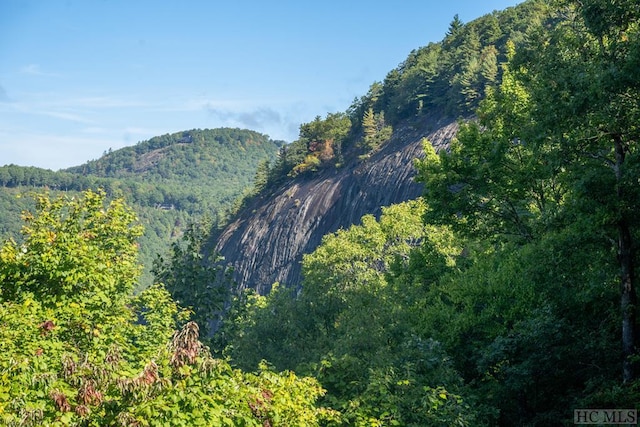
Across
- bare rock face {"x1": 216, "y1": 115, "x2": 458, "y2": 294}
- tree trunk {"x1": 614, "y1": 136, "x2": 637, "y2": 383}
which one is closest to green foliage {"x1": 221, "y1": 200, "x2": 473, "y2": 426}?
tree trunk {"x1": 614, "y1": 136, "x2": 637, "y2": 383}

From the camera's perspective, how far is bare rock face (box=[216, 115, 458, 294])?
74.5m

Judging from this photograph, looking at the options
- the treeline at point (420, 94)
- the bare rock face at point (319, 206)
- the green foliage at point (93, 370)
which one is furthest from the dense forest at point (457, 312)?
the treeline at point (420, 94)

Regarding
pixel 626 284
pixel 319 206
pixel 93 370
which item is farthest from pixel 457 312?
pixel 319 206

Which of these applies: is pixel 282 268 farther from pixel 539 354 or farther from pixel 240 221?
pixel 539 354

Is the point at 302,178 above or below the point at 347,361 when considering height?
above

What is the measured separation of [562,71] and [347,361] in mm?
8171

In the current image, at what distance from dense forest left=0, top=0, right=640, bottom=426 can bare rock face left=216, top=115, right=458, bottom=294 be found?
4497cm

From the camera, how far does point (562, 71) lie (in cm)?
1432

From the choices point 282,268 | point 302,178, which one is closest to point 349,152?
point 302,178

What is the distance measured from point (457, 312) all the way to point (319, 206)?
64506mm

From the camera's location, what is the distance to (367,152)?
86625 mm

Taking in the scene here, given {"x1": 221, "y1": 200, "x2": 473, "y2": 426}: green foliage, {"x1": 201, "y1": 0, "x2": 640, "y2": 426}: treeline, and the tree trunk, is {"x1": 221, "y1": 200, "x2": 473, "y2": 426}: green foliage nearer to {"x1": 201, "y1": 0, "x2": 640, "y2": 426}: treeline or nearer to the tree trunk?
{"x1": 201, "y1": 0, "x2": 640, "y2": 426}: treeline

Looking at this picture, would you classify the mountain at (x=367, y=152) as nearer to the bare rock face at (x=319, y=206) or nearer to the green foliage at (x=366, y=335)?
the bare rock face at (x=319, y=206)

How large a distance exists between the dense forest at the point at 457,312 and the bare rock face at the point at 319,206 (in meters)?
45.0
